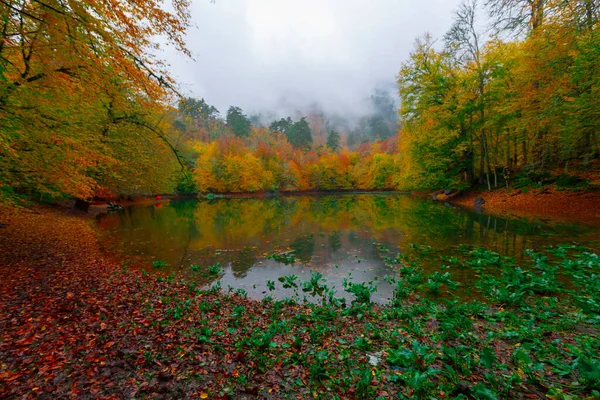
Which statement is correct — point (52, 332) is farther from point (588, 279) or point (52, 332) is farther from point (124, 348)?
point (588, 279)

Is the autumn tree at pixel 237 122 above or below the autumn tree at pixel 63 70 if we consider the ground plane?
above

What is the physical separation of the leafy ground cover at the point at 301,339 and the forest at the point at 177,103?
2.71 metres

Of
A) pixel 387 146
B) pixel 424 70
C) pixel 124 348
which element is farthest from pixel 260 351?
pixel 387 146

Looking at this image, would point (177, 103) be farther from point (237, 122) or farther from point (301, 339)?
point (237, 122)

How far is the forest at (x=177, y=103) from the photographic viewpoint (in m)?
5.24

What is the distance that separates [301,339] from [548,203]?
20.0 metres

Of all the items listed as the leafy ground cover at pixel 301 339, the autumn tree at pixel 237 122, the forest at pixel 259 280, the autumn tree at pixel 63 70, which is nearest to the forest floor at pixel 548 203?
the forest at pixel 259 280

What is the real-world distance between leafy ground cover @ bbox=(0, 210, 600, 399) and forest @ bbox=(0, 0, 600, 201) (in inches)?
107

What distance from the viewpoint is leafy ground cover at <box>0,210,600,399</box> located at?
2.79 m

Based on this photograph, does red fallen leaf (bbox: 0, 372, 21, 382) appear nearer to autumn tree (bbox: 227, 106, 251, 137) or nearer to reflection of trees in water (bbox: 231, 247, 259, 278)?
reflection of trees in water (bbox: 231, 247, 259, 278)

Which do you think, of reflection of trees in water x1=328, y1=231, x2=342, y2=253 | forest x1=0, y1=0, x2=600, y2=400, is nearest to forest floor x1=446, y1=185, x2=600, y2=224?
forest x1=0, y1=0, x2=600, y2=400

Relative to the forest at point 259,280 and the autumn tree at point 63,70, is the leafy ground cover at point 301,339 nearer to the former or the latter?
the forest at point 259,280

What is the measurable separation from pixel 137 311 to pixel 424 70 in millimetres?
27075

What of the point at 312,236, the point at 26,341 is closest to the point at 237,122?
the point at 312,236
